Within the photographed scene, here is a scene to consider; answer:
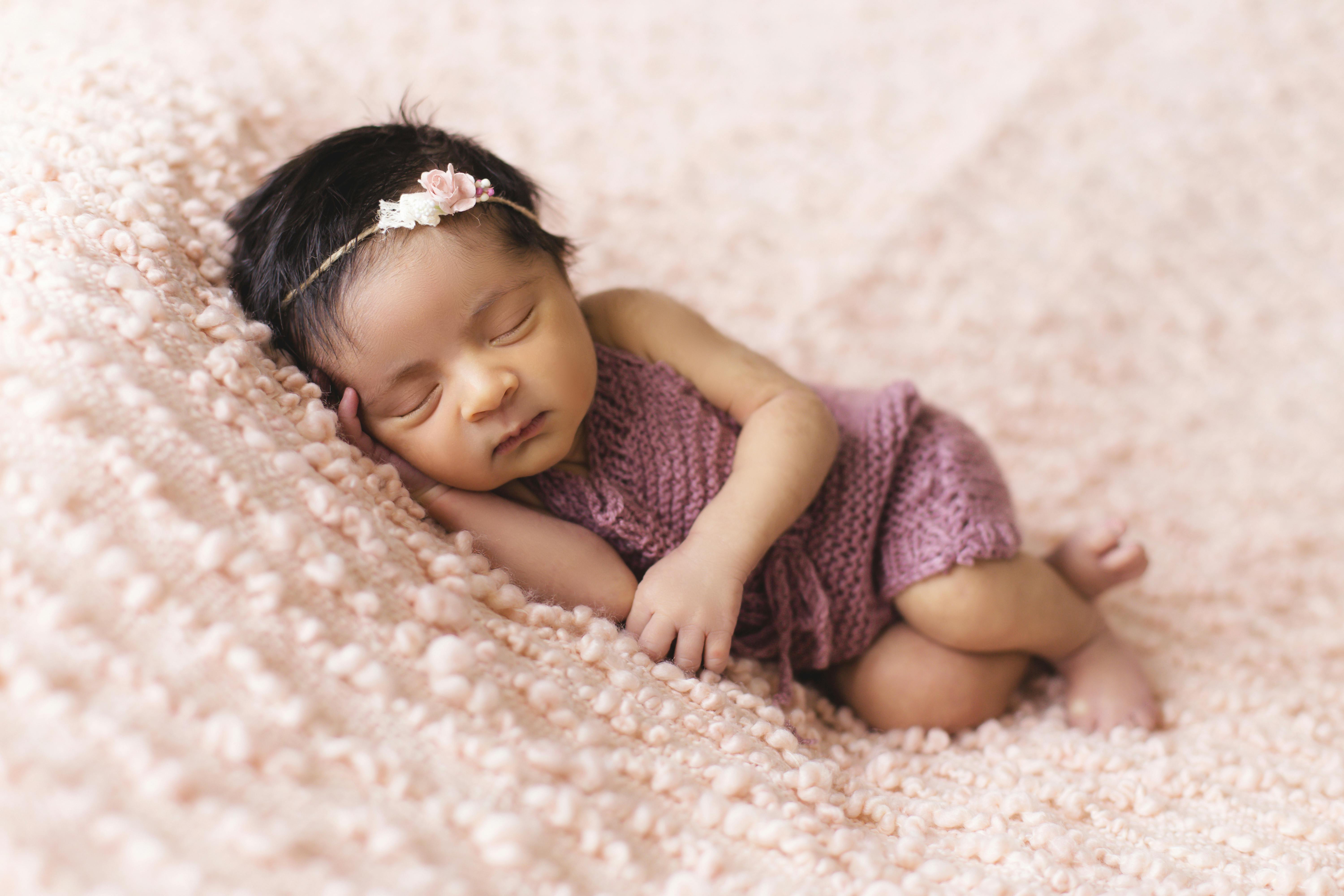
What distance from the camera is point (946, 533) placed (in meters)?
1.08

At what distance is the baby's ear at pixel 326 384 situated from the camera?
3.14 ft

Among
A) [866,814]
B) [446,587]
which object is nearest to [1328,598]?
[866,814]

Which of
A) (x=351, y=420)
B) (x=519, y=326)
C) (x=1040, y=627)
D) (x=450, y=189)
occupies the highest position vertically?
(x=450, y=189)

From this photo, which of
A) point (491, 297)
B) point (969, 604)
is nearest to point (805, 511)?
point (969, 604)

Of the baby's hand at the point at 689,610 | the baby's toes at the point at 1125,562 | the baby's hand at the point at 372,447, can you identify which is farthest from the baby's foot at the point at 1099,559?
the baby's hand at the point at 372,447

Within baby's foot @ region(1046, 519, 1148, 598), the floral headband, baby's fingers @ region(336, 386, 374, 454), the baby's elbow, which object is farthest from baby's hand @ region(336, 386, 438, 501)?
baby's foot @ region(1046, 519, 1148, 598)

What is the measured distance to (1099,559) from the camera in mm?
1208

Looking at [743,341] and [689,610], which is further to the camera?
[743,341]

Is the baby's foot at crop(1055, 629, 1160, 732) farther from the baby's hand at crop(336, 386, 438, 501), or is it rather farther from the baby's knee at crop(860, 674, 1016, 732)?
the baby's hand at crop(336, 386, 438, 501)

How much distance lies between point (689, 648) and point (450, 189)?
49 cm

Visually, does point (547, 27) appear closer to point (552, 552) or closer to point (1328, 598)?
point (552, 552)

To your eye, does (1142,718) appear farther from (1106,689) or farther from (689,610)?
(689,610)

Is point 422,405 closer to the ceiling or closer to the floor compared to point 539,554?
closer to the ceiling

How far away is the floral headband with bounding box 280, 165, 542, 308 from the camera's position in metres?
0.93
